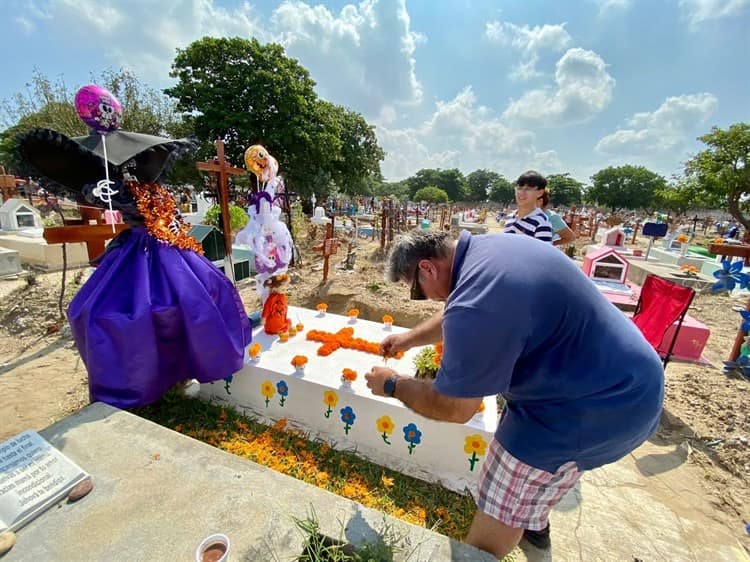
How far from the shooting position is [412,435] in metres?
2.64

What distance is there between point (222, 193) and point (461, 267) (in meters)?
3.39

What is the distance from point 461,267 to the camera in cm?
153

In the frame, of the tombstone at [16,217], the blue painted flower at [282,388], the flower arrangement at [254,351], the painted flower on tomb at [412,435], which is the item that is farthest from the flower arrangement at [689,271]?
the tombstone at [16,217]

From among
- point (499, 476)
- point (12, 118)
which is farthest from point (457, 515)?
point (12, 118)

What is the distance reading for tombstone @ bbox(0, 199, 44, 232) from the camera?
375 inches

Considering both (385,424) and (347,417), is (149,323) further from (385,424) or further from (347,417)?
(385,424)

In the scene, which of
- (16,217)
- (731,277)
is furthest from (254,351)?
(16,217)

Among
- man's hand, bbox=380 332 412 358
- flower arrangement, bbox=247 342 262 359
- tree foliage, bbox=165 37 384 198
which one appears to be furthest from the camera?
tree foliage, bbox=165 37 384 198

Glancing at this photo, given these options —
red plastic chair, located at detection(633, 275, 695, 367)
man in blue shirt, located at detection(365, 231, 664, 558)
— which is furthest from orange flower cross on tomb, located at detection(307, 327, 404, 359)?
red plastic chair, located at detection(633, 275, 695, 367)

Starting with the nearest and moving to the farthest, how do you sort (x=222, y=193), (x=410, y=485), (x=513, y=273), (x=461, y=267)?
(x=513, y=273), (x=461, y=267), (x=410, y=485), (x=222, y=193)

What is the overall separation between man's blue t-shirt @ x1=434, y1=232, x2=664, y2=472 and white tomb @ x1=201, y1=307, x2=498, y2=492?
1.04m

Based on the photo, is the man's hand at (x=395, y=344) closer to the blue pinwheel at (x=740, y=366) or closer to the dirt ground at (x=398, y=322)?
Result: the dirt ground at (x=398, y=322)

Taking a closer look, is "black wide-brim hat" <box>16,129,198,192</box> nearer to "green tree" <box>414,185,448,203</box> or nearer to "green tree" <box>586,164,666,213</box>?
"green tree" <box>414,185,448,203</box>

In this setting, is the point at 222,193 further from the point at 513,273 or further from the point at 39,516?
the point at 513,273
